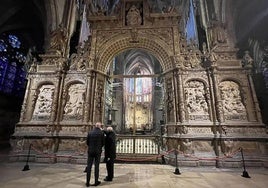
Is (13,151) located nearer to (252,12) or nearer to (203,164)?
(203,164)

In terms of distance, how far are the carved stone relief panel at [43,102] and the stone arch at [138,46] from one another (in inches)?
111

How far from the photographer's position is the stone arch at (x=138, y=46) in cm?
830

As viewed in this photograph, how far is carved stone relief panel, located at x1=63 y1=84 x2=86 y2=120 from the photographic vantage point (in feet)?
24.8

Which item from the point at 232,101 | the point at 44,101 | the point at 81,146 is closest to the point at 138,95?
the point at 44,101

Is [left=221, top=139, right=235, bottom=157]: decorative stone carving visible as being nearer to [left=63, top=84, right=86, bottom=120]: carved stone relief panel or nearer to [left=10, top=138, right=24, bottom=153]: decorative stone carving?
[left=63, top=84, right=86, bottom=120]: carved stone relief panel

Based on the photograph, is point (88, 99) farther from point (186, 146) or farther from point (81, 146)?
point (186, 146)

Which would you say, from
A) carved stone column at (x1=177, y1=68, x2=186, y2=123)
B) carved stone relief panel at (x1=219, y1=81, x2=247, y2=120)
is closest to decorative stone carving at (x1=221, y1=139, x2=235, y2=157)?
carved stone relief panel at (x1=219, y1=81, x2=247, y2=120)

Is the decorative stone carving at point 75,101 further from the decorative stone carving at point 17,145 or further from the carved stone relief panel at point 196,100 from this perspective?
the carved stone relief panel at point 196,100

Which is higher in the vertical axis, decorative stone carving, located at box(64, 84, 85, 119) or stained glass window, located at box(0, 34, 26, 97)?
stained glass window, located at box(0, 34, 26, 97)

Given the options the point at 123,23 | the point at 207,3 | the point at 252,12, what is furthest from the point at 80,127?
the point at 252,12

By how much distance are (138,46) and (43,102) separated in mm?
5975

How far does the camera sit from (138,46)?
8.94m

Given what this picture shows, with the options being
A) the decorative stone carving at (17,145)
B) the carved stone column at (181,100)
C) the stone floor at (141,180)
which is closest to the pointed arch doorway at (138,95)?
the carved stone column at (181,100)

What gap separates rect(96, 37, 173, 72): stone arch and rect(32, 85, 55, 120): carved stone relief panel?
283 cm
